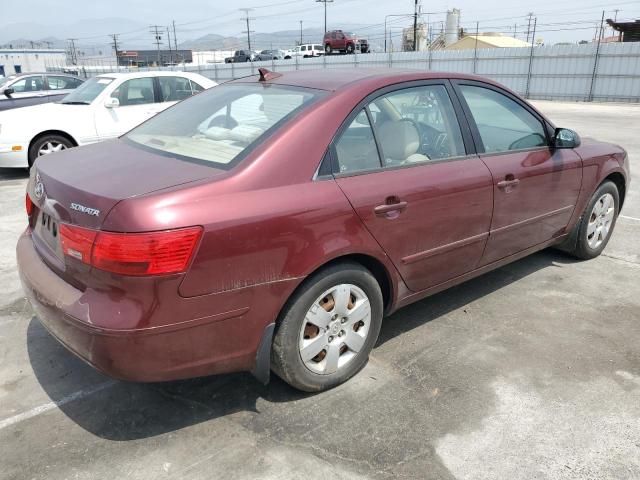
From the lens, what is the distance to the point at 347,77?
10.3 ft

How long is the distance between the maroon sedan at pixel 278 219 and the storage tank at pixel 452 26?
48150 millimetres

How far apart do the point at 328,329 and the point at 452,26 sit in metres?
50.4

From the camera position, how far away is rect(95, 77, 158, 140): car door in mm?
8273

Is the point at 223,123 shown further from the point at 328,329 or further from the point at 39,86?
the point at 39,86

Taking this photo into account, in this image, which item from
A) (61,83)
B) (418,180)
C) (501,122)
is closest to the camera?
(418,180)

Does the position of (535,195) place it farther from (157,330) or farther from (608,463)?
(157,330)

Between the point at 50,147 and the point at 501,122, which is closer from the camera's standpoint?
the point at 501,122

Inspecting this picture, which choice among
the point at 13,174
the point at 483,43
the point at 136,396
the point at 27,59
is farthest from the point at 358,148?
the point at 27,59

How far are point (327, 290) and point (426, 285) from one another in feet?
2.86

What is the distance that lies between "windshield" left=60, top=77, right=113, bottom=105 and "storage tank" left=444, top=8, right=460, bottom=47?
43.8 meters

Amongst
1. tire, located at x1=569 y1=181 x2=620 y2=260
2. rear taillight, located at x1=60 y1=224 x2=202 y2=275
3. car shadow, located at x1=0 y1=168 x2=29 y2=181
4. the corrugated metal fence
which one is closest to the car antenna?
rear taillight, located at x1=60 y1=224 x2=202 y2=275

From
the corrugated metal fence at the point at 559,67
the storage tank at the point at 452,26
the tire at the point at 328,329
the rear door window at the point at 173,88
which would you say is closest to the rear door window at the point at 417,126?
the tire at the point at 328,329

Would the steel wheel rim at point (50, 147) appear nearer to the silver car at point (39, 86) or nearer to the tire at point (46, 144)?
the tire at point (46, 144)

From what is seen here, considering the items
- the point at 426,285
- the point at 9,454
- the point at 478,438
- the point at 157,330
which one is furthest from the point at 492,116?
the point at 9,454
